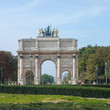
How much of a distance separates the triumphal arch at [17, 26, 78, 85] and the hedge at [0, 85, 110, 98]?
32191 mm

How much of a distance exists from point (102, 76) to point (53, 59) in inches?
483

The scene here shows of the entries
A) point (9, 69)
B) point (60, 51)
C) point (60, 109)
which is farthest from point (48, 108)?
point (9, 69)

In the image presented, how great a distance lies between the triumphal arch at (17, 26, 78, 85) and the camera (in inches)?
2589

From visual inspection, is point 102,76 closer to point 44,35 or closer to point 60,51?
point 60,51

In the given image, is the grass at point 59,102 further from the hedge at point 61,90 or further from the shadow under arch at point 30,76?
the shadow under arch at point 30,76

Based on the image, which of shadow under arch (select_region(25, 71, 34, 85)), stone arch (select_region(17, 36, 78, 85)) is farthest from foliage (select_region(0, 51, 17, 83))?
stone arch (select_region(17, 36, 78, 85))

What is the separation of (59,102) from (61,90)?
1525 cm

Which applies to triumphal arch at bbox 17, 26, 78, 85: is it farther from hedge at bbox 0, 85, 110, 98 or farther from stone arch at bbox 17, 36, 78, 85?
hedge at bbox 0, 85, 110, 98

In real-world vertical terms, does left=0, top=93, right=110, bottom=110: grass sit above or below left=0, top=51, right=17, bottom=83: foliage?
below

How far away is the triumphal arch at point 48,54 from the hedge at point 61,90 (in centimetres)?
3219

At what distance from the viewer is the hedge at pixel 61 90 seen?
27909mm

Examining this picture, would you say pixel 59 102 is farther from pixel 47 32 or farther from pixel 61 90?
pixel 47 32

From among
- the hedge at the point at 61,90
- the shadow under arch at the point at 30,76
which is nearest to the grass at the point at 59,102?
the hedge at the point at 61,90

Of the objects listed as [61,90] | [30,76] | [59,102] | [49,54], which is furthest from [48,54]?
[59,102]
